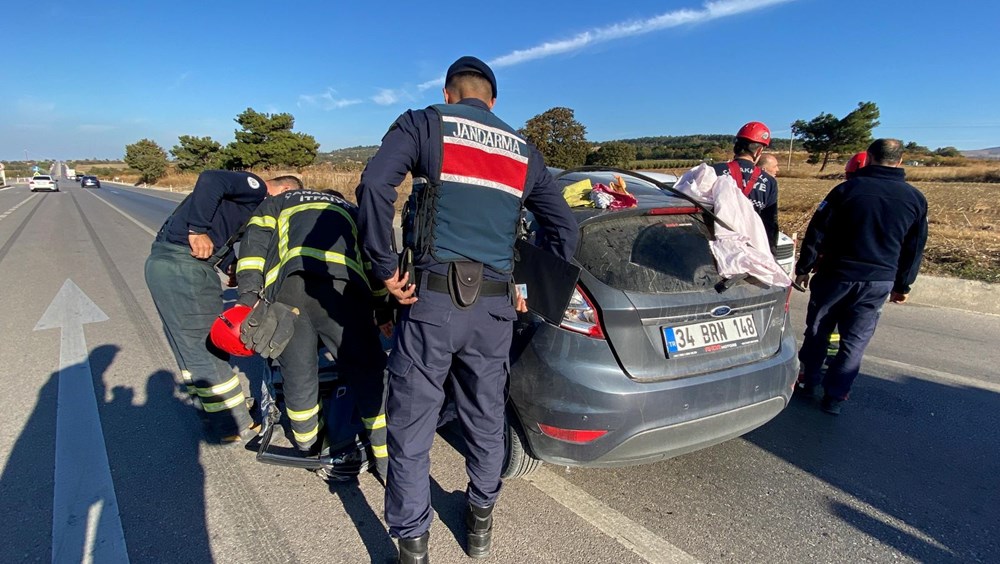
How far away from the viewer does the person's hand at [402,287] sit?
1.95 meters

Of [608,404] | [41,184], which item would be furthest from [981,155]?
[41,184]

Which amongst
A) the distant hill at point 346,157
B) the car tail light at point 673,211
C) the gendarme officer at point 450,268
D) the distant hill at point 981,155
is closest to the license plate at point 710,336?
the car tail light at point 673,211

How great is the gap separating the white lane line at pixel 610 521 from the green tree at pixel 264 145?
46.3 metres

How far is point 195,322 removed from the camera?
123 inches

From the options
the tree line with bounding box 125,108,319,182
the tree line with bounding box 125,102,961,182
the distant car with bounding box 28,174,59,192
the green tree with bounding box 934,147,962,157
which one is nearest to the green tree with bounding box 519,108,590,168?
the tree line with bounding box 125,102,961,182

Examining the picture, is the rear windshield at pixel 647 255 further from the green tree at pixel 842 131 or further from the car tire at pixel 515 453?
the green tree at pixel 842 131

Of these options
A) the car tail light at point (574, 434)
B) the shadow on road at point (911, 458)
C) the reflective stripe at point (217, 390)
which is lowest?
the shadow on road at point (911, 458)

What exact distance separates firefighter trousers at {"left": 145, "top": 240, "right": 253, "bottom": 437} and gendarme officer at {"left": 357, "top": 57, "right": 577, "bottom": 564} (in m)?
1.63

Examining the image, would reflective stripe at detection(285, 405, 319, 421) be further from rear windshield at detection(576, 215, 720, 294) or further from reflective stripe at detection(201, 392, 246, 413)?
rear windshield at detection(576, 215, 720, 294)

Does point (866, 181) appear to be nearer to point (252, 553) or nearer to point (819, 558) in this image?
point (819, 558)

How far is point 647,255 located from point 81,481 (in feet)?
10.3

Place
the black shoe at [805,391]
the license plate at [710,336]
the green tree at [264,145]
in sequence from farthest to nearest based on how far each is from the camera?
the green tree at [264,145]
the black shoe at [805,391]
the license plate at [710,336]

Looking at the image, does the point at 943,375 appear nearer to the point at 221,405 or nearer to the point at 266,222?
the point at 266,222

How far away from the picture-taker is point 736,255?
8.32 ft
